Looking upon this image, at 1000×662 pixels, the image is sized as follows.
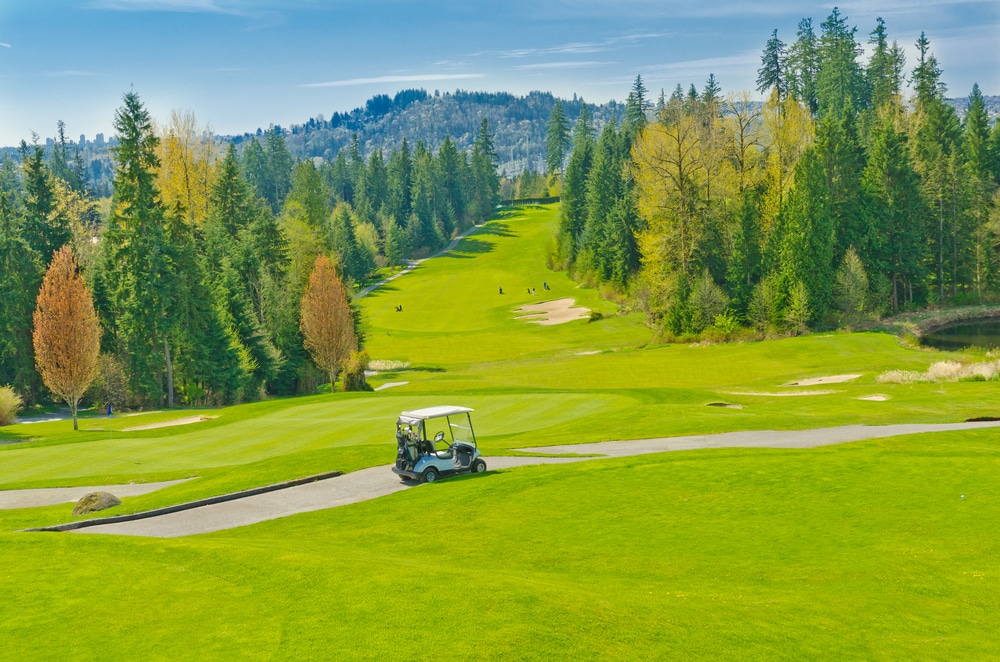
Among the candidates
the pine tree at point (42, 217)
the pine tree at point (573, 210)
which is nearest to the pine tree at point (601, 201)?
the pine tree at point (573, 210)

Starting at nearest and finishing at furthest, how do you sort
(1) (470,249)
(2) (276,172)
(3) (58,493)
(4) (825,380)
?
(3) (58,493)
(4) (825,380)
(1) (470,249)
(2) (276,172)

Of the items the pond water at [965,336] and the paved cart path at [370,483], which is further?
the pond water at [965,336]

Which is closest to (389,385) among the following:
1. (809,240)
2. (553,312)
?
(809,240)

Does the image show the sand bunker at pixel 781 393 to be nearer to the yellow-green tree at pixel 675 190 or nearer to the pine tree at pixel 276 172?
the yellow-green tree at pixel 675 190

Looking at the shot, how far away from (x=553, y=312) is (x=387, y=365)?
31.0 metres

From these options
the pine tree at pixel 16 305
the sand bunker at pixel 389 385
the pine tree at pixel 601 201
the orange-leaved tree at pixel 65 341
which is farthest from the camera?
the pine tree at pixel 601 201

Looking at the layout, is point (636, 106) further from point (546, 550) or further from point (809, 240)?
point (546, 550)

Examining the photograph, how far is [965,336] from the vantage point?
69812 millimetres

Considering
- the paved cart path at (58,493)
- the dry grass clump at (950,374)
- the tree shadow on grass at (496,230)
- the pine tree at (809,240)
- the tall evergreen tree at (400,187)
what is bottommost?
the dry grass clump at (950,374)

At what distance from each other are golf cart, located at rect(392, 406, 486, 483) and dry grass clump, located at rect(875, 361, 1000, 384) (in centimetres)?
2992

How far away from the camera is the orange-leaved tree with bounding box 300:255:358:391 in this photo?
2282 inches

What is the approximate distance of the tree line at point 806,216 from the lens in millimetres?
67375

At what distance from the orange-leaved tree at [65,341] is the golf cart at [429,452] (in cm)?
2824

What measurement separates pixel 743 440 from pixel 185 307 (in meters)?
42.2
